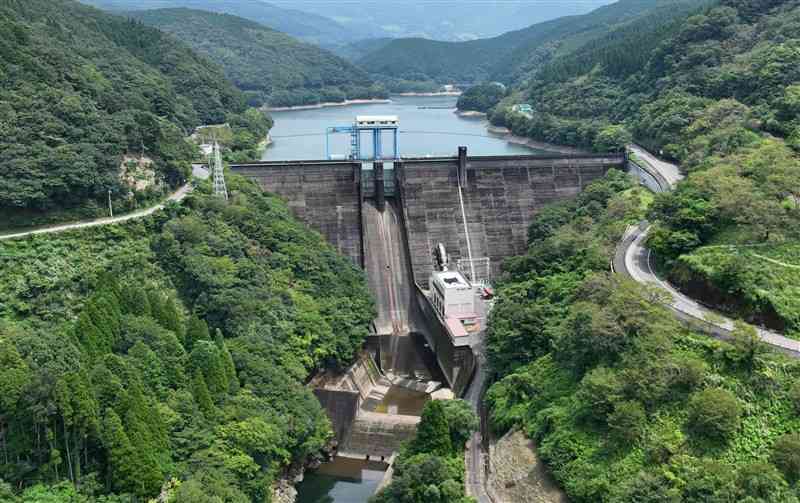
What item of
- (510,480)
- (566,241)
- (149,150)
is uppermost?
(149,150)

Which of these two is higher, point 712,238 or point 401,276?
point 712,238

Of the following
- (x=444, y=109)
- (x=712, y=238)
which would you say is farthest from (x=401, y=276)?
(x=444, y=109)

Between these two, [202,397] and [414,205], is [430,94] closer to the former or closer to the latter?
[414,205]

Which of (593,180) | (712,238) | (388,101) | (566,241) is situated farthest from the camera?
Answer: (388,101)

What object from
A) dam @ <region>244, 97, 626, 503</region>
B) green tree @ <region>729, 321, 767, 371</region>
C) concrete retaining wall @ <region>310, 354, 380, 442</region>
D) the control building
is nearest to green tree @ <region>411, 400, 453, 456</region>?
concrete retaining wall @ <region>310, 354, 380, 442</region>

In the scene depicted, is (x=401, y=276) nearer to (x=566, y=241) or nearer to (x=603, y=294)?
(x=566, y=241)

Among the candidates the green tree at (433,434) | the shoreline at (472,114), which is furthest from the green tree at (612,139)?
the shoreline at (472,114)

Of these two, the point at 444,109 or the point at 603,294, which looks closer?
the point at 603,294
